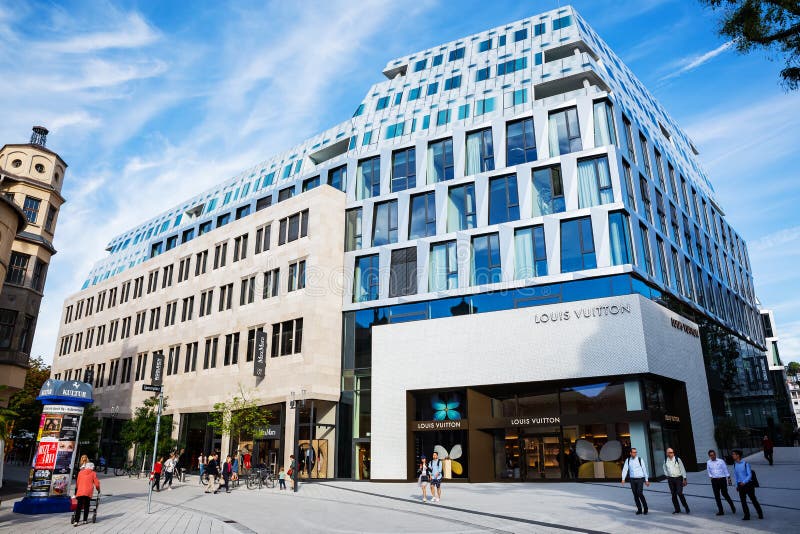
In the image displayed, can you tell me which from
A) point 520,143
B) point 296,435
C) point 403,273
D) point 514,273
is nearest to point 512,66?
point 520,143

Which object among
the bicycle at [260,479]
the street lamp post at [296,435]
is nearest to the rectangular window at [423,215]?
the street lamp post at [296,435]

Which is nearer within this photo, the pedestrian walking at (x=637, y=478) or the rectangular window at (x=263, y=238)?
the pedestrian walking at (x=637, y=478)

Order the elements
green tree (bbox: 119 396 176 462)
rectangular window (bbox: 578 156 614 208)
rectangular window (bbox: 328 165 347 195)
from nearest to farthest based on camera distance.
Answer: rectangular window (bbox: 578 156 614 208) < green tree (bbox: 119 396 176 462) < rectangular window (bbox: 328 165 347 195)

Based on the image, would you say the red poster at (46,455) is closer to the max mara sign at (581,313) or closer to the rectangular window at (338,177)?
the max mara sign at (581,313)

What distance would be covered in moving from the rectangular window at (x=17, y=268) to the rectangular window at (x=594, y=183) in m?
35.1

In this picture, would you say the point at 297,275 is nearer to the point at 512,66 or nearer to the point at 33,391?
the point at 512,66

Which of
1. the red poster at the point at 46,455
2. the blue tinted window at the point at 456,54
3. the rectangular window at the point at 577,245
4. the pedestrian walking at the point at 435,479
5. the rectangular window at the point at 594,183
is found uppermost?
the blue tinted window at the point at 456,54

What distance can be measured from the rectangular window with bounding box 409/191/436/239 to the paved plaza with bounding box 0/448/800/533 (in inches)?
665

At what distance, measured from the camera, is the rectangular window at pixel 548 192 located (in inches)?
1319

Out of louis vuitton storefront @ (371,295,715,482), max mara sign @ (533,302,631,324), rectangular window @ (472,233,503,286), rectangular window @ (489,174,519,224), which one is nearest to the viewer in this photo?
louis vuitton storefront @ (371,295,715,482)

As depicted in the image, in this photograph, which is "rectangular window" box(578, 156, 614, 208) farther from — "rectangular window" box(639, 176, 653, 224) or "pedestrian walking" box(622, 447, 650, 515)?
"pedestrian walking" box(622, 447, 650, 515)

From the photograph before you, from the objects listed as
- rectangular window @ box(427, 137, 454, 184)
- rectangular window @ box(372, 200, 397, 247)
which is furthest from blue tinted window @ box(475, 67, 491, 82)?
→ rectangular window @ box(372, 200, 397, 247)

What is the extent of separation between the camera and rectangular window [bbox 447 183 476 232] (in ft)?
119

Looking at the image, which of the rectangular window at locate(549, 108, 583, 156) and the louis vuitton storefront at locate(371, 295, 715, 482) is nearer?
the louis vuitton storefront at locate(371, 295, 715, 482)
